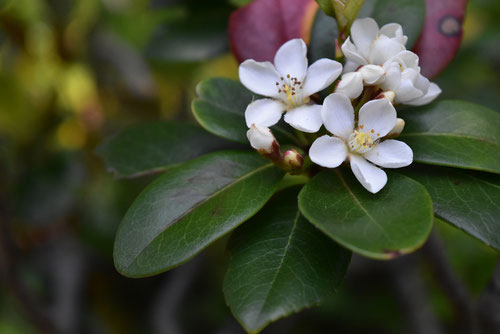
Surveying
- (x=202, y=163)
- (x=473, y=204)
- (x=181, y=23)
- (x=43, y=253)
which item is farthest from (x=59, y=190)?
(x=473, y=204)

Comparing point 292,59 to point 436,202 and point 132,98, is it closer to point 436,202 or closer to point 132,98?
point 436,202

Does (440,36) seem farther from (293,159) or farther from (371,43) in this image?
(293,159)

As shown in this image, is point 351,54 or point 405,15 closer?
point 351,54

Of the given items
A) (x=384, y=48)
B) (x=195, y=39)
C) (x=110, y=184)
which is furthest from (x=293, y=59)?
(x=110, y=184)

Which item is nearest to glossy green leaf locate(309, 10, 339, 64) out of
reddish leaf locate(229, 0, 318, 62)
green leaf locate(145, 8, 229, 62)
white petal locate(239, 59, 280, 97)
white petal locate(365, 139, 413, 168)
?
reddish leaf locate(229, 0, 318, 62)

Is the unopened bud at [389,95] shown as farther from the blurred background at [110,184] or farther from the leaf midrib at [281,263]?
the blurred background at [110,184]
